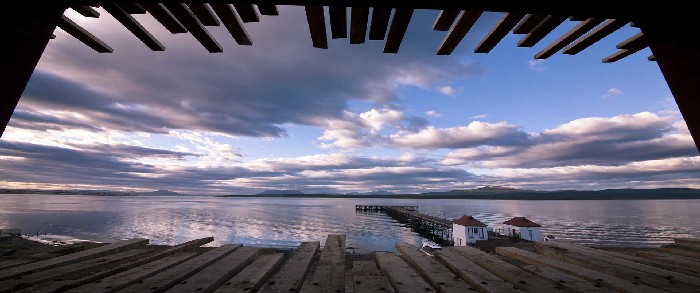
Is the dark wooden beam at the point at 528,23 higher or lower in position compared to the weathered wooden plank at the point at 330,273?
higher

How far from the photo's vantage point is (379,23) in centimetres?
235

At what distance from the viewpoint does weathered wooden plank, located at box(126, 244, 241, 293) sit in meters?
2.18

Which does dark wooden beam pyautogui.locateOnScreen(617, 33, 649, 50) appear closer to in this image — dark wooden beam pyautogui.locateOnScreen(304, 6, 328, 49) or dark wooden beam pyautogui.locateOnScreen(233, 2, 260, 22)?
dark wooden beam pyautogui.locateOnScreen(304, 6, 328, 49)

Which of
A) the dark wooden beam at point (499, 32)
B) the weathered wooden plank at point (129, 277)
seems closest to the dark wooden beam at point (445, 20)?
the dark wooden beam at point (499, 32)

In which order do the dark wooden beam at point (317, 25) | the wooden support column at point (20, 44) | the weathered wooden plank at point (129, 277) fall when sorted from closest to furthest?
1. the wooden support column at point (20, 44)
2. the weathered wooden plank at point (129, 277)
3. the dark wooden beam at point (317, 25)

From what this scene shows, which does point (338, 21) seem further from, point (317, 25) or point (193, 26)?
point (193, 26)

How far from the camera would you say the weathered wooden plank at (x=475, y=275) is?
2.21 meters

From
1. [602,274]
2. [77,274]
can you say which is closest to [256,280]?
[77,274]

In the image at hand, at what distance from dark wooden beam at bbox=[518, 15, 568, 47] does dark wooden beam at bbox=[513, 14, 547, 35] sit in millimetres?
45

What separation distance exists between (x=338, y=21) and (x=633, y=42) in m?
2.86

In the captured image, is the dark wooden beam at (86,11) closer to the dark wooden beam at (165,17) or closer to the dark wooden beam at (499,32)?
the dark wooden beam at (165,17)

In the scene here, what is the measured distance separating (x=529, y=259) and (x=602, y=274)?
2.27ft

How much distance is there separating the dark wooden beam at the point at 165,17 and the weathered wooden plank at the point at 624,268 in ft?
12.8

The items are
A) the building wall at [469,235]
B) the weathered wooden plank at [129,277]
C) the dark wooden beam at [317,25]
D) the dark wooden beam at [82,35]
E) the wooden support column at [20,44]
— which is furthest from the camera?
the building wall at [469,235]
